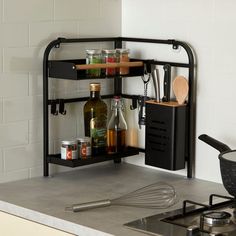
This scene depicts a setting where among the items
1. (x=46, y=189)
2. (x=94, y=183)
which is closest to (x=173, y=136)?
(x=94, y=183)

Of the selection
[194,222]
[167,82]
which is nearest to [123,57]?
[167,82]

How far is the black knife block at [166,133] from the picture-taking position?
2.50m

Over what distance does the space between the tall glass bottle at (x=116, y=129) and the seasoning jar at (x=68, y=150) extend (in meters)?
0.16

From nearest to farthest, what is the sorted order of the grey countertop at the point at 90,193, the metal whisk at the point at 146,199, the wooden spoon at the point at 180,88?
the grey countertop at the point at 90,193, the metal whisk at the point at 146,199, the wooden spoon at the point at 180,88

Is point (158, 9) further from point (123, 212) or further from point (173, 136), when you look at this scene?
point (123, 212)

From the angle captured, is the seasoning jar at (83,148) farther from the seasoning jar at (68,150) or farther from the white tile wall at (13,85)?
the white tile wall at (13,85)

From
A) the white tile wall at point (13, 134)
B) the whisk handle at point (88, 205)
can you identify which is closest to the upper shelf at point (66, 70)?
the white tile wall at point (13, 134)

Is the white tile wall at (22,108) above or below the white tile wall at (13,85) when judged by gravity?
below

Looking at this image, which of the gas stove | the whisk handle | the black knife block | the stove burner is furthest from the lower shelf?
the stove burner

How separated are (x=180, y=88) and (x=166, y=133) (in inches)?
6.6

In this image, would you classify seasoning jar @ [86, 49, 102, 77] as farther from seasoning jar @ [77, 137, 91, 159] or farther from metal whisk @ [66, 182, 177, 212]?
metal whisk @ [66, 182, 177, 212]

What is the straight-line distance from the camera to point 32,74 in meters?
2.53

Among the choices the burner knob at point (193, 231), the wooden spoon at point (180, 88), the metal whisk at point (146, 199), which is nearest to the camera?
the burner knob at point (193, 231)

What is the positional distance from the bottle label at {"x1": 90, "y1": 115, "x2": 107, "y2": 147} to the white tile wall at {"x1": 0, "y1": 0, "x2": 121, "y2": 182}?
12cm
